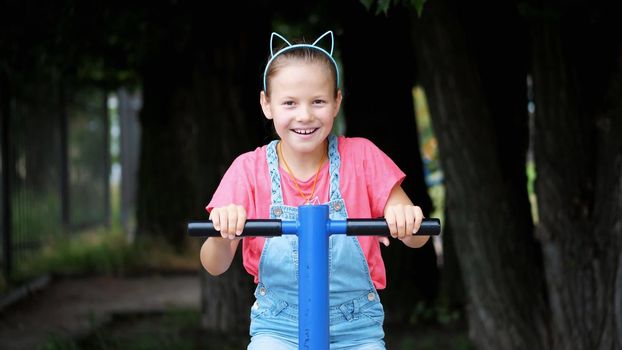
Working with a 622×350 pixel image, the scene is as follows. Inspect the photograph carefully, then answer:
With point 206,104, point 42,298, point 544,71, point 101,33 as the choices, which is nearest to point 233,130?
point 206,104

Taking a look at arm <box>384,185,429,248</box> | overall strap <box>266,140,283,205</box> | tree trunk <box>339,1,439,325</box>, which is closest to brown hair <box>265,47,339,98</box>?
overall strap <box>266,140,283,205</box>

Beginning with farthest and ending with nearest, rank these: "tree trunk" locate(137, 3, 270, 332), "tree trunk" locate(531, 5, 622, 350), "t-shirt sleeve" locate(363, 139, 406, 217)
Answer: "tree trunk" locate(137, 3, 270, 332), "tree trunk" locate(531, 5, 622, 350), "t-shirt sleeve" locate(363, 139, 406, 217)

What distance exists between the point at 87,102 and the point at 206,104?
28.0 ft

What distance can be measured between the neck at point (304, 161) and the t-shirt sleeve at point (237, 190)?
12 cm

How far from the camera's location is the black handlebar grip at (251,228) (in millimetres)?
2654

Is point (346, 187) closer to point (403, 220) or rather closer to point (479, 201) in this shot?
point (403, 220)

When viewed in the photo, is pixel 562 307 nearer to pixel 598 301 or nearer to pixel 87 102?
pixel 598 301

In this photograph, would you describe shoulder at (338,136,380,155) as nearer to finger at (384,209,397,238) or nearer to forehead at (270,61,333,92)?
forehead at (270,61,333,92)

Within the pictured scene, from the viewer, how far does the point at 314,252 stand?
2.58m

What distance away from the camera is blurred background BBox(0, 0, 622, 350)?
5172 millimetres

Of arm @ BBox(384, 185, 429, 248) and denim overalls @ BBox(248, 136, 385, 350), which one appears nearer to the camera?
arm @ BBox(384, 185, 429, 248)

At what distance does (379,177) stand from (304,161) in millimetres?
240

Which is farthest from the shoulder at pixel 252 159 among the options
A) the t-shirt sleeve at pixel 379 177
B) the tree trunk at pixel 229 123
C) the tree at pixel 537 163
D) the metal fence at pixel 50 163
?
the metal fence at pixel 50 163

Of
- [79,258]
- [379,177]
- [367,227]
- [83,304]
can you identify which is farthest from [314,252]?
[79,258]
